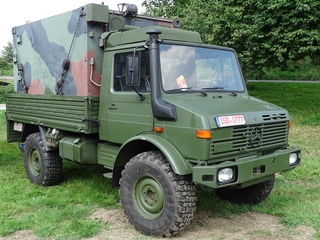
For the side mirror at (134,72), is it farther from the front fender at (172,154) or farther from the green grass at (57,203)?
the green grass at (57,203)

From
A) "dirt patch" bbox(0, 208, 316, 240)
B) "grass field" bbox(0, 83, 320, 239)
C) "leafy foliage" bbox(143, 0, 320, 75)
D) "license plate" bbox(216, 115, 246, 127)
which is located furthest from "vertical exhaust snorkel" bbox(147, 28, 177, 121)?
"leafy foliage" bbox(143, 0, 320, 75)

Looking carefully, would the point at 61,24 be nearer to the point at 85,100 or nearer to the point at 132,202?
the point at 85,100

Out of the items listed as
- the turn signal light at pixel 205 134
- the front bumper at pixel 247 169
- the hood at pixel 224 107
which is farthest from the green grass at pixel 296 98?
the turn signal light at pixel 205 134

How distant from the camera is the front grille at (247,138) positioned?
13.6ft

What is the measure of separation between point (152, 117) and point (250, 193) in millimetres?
1906

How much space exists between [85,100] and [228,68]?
6.63ft

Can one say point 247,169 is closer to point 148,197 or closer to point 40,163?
point 148,197

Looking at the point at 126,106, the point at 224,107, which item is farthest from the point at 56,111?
the point at 224,107

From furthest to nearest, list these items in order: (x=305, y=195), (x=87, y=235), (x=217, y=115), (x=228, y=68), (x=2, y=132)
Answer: (x=2, y=132), (x=305, y=195), (x=228, y=68), (x=87, y=235), (x=217, y=115)

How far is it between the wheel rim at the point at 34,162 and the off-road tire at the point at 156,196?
8.22 feet

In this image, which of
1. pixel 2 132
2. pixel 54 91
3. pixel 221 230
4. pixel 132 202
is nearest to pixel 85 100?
pixel 54 91

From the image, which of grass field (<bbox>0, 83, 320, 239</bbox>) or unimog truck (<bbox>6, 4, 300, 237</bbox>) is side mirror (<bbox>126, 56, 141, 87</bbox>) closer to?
unimog truck (<bbox>6, 4, 300, 237</bbox>)

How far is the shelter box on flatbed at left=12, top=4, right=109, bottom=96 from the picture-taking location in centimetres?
549

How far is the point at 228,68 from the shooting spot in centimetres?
528
